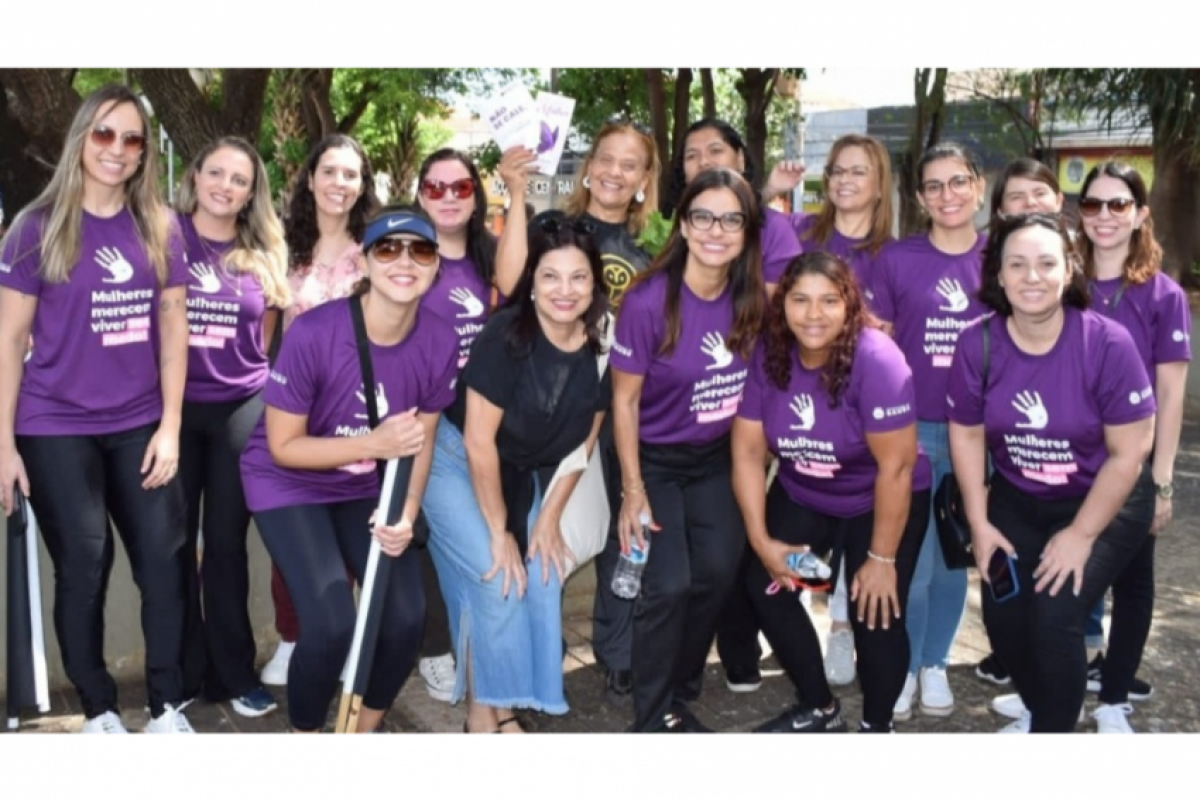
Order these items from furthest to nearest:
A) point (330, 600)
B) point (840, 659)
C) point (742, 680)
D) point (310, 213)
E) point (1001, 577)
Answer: point (840, 659), point (742, 680), point (310, 213), point (1001, 577), point (330, 600)

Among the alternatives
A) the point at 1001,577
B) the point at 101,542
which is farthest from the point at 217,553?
the point at 1001,577

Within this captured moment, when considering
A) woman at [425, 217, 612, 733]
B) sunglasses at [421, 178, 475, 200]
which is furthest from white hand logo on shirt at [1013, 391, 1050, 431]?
sunglasses at [421, 178, 475, 200]

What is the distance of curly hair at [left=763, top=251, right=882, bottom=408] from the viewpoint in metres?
4.11

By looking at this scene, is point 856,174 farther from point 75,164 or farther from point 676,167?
point 75,164

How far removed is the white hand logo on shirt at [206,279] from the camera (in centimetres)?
434

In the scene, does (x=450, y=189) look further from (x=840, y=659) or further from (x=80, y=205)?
(x=840, y=659)

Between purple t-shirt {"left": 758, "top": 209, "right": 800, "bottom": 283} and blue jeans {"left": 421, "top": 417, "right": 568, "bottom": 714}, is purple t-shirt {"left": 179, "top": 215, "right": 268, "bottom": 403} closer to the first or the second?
blue jeans {"left": 421, "top": 417, "right": 568, "bottom": 714}

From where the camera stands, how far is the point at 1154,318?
4.55 meters

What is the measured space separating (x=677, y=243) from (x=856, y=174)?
93 centimetres

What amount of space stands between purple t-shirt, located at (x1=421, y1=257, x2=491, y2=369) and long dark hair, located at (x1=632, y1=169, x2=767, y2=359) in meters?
0.69

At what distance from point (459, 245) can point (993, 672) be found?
2.84 metres

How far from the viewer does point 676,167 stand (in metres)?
5.23

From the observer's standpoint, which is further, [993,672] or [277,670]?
[993,672]

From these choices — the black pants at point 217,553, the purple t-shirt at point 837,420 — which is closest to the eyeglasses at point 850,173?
the purple t-shirt at point 837,420
